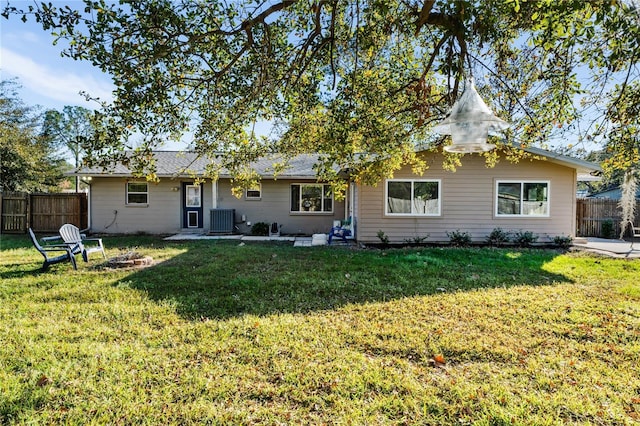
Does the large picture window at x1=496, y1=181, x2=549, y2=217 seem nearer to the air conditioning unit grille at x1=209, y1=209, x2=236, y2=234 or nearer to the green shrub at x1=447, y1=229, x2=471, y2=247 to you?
the green shrub at x1=447, y1=229, x2=471, y2=247

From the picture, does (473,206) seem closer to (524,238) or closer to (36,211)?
(524,238)

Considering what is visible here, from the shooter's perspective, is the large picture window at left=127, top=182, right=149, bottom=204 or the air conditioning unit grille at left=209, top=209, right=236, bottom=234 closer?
the air conditioning unit grille at left=209, top=209, right=236, bottom=234

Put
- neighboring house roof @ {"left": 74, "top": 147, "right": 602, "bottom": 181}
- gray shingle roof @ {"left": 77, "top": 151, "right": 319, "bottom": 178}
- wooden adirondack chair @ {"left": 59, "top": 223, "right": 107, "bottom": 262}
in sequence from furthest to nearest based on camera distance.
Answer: gray shingle roof @ {"left": 77, "top": 151, "right": 319, "bottom": 178}, neighboring house roof @ {"left": 74, "top": 147, "right": 602, "bottom": 181}, wooden adirondack chair @ {"left": 59, "top": 223, "right": 107, "bottom": 262}

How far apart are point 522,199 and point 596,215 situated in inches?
305

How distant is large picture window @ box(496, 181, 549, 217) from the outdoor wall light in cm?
935

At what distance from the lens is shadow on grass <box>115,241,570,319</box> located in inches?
211

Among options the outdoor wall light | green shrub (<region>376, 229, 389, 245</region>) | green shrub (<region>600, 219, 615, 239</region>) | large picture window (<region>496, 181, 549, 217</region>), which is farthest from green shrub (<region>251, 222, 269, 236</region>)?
green shrub (<region>600, 219, 615, 239</region>)

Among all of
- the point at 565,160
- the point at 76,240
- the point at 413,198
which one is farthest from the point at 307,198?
the point at 565,160

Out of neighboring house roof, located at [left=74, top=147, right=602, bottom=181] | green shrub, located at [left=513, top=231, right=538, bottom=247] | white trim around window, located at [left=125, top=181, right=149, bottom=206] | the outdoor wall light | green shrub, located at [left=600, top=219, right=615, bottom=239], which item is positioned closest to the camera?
the outdoor wall light

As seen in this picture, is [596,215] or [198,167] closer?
[198,167]

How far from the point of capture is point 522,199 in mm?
11297

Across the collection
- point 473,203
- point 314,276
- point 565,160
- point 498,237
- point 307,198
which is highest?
point 565,160

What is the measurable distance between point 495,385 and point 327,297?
9.59ft

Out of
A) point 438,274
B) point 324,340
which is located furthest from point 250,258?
point 324,340
